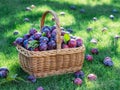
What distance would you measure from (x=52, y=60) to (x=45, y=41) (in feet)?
0.76

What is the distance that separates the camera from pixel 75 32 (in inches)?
212

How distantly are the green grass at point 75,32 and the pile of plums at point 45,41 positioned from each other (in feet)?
1.17

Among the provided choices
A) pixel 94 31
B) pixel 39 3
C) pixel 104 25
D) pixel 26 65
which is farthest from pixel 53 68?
pixel 39 3

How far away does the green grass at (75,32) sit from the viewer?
3.75 metres

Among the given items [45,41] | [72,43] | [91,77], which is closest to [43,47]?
[45,41]

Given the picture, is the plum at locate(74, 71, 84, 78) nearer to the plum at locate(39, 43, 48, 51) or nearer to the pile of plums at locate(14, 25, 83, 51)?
the pile of plums at locate(14, 25, 83, 51)

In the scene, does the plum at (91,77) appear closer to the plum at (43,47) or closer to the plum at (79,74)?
the plum at (79,74)

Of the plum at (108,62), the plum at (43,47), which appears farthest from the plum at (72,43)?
the plum at (108,62)

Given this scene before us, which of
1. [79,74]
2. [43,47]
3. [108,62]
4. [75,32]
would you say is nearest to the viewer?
[43,47]

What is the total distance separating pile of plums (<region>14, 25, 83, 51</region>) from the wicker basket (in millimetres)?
70

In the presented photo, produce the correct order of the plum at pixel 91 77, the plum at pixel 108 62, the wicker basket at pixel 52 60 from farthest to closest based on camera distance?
the plum at pixel 108 62 < the plum at pixel 91 77 < the wicker basket at pixel 52 60

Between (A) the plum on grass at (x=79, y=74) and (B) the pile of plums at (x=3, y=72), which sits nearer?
(B) the pile of plums at (x=3, y=72)

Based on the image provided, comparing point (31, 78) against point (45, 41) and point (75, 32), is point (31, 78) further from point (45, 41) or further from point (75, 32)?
point (75, 32)

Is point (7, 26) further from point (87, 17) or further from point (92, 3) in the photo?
point (92, 3)
